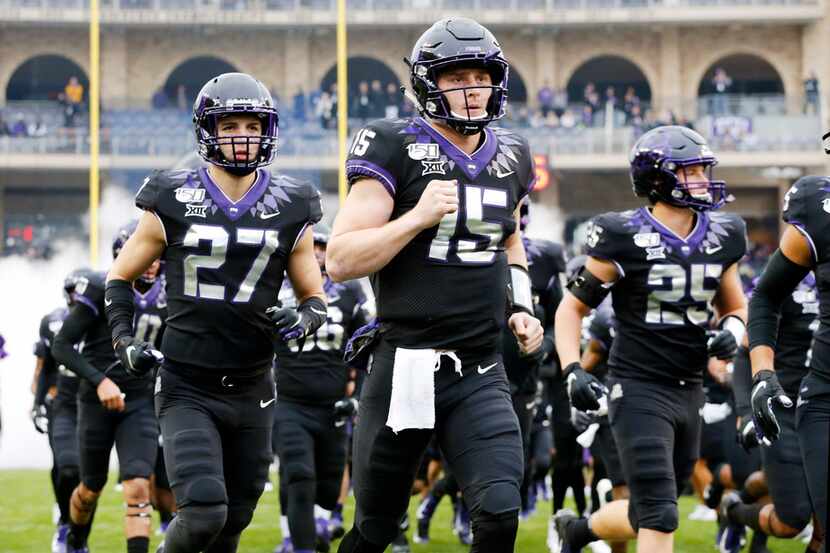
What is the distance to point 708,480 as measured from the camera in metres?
9.02

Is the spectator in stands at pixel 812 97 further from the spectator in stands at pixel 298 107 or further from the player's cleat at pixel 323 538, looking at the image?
the player's cleat at pixel 323 538

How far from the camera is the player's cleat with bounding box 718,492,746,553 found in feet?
24.3

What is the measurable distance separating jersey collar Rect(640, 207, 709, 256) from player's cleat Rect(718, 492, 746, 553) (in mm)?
2385

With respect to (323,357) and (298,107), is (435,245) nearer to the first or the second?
(323,357)

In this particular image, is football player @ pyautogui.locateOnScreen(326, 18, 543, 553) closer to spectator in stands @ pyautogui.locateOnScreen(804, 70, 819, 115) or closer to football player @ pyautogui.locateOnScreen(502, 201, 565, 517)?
football player @ pyautogui.locateOnScreen(502, 201, 565, 517)

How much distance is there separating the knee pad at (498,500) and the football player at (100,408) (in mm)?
3161

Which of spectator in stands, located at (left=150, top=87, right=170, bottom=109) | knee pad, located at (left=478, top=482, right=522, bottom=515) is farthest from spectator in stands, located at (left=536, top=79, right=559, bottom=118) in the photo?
knee pad, located at (left=478, top=482, right=522, bottom=515)

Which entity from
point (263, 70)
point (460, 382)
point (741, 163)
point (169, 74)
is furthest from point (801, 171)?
point (460, 382)

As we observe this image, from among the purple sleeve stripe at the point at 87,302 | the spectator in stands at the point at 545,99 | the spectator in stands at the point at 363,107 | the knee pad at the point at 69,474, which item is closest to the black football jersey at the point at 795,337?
the purple sleeve stripe at the point at 87,302

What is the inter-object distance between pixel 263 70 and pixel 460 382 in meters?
29.1

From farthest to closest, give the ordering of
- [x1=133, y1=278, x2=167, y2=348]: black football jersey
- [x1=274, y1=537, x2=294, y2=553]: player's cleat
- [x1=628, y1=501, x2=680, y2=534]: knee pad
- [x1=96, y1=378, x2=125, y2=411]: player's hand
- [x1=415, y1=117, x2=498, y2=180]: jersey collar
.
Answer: [x1=274, y1=537, x2=294, y2=553]: player's cleat → [x1=133, y1=278, x2=167, y2=348]: black football jersey → [x1=96, y1=378, x2=125, y2=411]: player's hand → [x1=628, y1=501, x2=680, y2=534]: knee pad → [x1=415, y1=117, x2=498, y2=180]: jersey collar

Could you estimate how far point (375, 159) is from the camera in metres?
4.13

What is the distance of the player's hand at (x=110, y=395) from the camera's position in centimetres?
674

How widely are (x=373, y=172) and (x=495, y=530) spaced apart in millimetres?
1154
